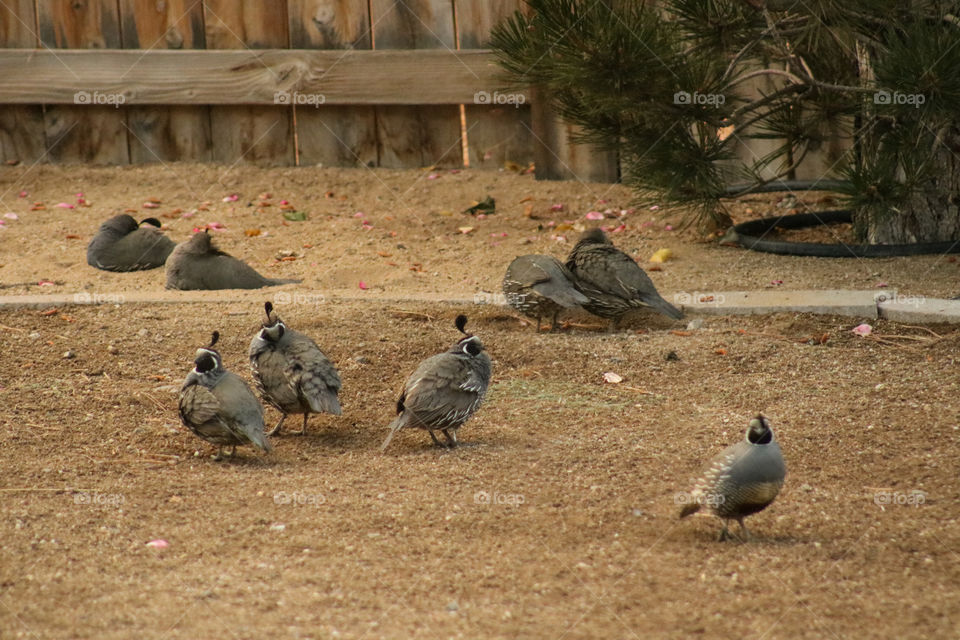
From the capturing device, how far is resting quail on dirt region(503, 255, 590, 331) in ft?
20.7

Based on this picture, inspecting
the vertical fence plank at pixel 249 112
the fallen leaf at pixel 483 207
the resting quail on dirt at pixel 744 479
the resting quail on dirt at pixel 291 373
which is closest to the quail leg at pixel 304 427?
the resting quail on dirt at pixel 291 373

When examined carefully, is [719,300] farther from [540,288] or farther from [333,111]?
[333,111]

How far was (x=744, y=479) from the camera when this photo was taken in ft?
11.7

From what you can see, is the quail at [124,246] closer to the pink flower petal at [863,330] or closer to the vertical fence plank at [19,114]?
the vertical fence plank at [19,114]

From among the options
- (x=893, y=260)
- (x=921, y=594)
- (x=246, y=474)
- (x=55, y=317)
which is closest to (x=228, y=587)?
(x=246, y=474)

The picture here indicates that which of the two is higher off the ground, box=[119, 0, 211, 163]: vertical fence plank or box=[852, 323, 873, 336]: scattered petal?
box=[119, 0, 211, 163]: vertical fence plank

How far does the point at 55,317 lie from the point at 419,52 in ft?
13.9

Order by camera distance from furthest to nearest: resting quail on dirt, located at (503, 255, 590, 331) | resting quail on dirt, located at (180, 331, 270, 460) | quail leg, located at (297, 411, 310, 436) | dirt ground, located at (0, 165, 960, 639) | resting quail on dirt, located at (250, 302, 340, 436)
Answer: resting quail on dirt, located at (503, 255, 590, 331), quail leg, located at (297, 411, 310, 436), resting quail on dirt, located at (250, 302, 340, 436), resting quail on dirt, located at (180, 331, 270, 460), dirt ground, located at (0, 165, 960, 639)

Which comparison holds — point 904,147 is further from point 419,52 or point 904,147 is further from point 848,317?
point 419,52

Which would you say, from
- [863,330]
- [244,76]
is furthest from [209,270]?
[863,330]

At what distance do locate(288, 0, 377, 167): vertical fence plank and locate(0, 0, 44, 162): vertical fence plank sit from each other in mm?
2379

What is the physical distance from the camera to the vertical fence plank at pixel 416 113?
9539 millimetres

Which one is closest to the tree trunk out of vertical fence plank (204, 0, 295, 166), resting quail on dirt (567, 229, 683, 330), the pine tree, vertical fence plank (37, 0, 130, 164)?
the pine tree

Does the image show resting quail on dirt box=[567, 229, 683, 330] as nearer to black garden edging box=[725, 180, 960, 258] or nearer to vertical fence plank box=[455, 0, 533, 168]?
black garden edging box=[725, 180, 960, 258]
